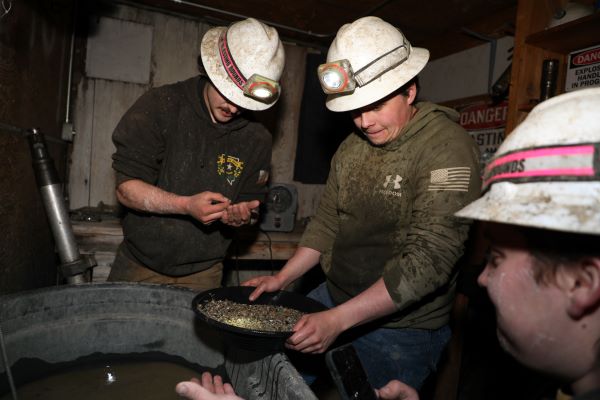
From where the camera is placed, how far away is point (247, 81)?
1.70m

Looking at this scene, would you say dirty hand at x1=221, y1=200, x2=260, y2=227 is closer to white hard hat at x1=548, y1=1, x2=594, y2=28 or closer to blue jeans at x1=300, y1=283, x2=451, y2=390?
blue jeans at x1=300, y1=283, x2=451, y2=390

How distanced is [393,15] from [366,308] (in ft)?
7.18

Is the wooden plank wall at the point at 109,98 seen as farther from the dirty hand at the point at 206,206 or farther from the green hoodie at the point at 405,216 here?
the green hoodie at the point at 405,216

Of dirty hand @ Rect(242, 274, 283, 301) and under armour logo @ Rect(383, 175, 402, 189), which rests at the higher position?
under armour logo @ Rect(383, 175, 402, 189)

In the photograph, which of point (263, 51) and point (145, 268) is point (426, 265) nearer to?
point (263, 51)

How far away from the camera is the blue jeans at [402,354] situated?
1.42m

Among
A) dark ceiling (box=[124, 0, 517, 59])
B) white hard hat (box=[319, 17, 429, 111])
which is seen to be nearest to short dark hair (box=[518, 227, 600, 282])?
white hard hat (box=[319, 17, 429, 111])

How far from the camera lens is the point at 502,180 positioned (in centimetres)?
70

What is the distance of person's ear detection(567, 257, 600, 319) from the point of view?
58 centimetres

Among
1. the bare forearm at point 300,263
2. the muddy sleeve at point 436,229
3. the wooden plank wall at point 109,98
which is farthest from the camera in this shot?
the wooden plank wall at point 109,98

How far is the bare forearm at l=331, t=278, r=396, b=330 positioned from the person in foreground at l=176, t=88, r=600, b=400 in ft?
1.65

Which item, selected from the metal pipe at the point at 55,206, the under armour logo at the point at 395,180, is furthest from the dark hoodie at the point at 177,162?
the under armour logo at the point at 395,180

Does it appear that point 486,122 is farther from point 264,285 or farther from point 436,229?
point 264,285

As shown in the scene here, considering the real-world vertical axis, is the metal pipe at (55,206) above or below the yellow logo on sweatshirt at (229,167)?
below
